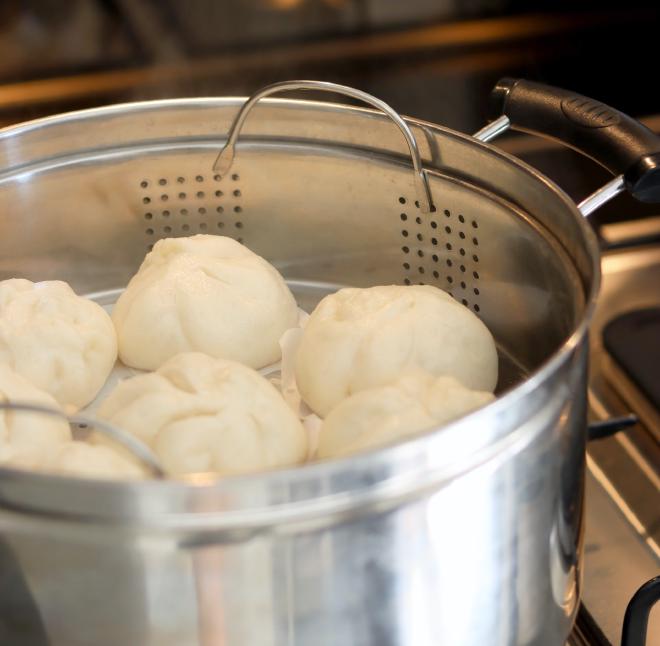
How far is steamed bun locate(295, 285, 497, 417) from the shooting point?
887mm

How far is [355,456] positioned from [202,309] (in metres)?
0.44

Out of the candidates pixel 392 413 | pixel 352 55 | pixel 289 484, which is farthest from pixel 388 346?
pixel 352 55

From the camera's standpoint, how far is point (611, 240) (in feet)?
4.78

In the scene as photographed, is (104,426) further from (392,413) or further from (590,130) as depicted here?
(590,130)

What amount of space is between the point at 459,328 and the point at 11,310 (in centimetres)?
41

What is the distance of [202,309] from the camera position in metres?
0.96

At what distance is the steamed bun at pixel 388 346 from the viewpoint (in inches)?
34.9

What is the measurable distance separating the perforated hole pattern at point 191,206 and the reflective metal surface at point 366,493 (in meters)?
0.04

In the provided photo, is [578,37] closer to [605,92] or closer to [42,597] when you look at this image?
[605,92]

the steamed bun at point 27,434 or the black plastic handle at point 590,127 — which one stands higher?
the black plastic handle at point 590,127

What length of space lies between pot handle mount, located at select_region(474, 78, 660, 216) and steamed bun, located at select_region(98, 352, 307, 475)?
29 centimetres

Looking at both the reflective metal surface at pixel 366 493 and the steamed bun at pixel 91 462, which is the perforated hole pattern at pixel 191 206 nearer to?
the reflective metal surface at pixel 366 493

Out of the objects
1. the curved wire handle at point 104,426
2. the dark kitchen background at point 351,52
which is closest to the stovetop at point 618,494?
the dark kitchen background at point 351,52

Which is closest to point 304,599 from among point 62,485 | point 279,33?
point 62,485
